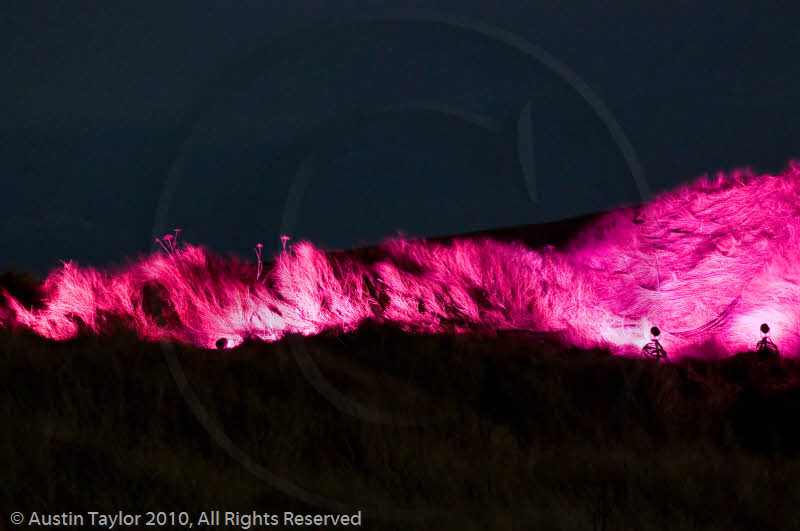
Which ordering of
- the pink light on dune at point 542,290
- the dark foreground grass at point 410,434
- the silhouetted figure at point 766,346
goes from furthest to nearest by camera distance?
the pink light on dune at point 542,290, the silhouetted figure at point 766,346, the dark foreground grass at point 410,434

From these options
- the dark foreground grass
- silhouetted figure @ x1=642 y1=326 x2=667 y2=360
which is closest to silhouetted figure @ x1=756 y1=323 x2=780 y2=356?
the dark foreground grass

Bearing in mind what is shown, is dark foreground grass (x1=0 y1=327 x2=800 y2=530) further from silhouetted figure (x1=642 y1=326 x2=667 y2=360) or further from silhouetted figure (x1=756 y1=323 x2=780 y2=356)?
silhouetted figure (x1=642 y1=326 x2=667 y2=360)

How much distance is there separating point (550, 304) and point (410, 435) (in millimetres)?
6241

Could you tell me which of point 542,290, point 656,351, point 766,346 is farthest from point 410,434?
point 542,290

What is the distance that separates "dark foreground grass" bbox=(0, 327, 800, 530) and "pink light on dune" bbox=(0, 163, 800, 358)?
6.88 feet

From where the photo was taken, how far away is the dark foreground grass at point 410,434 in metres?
4.59

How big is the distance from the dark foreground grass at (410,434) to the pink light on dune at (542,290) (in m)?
2.10

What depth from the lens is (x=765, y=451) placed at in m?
6.36

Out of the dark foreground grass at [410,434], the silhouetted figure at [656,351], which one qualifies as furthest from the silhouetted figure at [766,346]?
the silhouetted figure at [656,351]

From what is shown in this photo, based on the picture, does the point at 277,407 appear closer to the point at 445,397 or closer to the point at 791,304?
the point at 445,397

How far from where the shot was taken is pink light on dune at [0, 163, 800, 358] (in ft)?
33.2

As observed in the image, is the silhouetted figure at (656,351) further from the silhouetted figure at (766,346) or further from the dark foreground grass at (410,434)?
the silhouetted figure at (766,346)

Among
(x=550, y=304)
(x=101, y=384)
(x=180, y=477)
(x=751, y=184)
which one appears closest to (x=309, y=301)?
(x=550, y=304)

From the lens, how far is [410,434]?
19.4 feet
